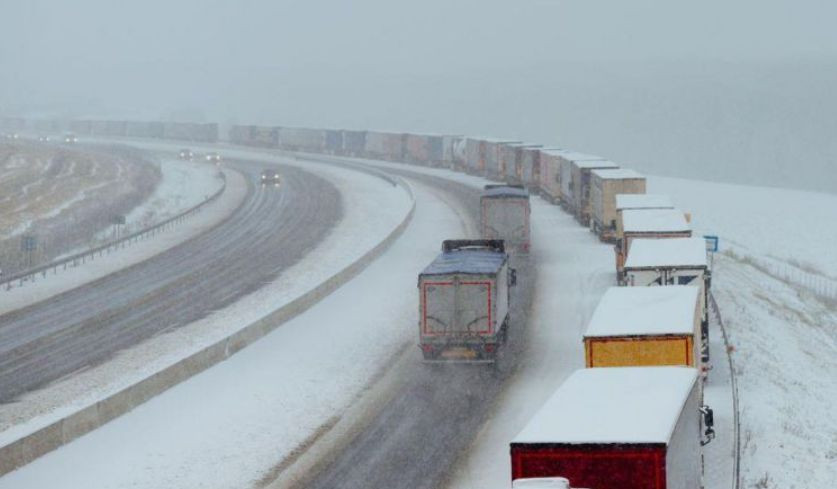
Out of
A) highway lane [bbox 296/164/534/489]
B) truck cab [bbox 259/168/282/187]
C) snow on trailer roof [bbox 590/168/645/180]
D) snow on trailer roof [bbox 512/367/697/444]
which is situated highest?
snow on trailer roof [bbox 590/168/645/180]

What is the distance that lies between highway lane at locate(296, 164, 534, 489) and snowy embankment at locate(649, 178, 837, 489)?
5.89 metres

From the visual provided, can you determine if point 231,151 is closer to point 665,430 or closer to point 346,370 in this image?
point 346,370

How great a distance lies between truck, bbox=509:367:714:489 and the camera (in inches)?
614

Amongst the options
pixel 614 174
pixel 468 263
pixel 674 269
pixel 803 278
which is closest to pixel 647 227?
pixel 674 269

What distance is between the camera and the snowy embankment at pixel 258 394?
26312 mm

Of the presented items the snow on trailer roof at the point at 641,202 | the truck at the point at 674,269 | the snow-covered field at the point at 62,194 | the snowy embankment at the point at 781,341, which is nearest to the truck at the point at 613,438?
the snowy embankment at the point at 781,341

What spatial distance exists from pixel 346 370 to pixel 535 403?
246 inches

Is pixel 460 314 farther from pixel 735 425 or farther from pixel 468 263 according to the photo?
pixel 735 425

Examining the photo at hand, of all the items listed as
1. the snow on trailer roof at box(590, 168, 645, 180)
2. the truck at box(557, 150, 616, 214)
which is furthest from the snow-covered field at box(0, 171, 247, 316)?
the snow on trailer roof at box(590, 168, 645, 180)

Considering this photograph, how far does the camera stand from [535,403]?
101ft

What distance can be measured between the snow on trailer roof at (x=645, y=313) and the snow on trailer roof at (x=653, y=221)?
12.7 m

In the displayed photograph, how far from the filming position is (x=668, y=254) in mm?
35031

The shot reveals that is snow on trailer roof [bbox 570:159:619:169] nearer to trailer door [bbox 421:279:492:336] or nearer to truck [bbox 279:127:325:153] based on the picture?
trailer door [bbox 421:279:492:336]

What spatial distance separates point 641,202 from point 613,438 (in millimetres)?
34586
